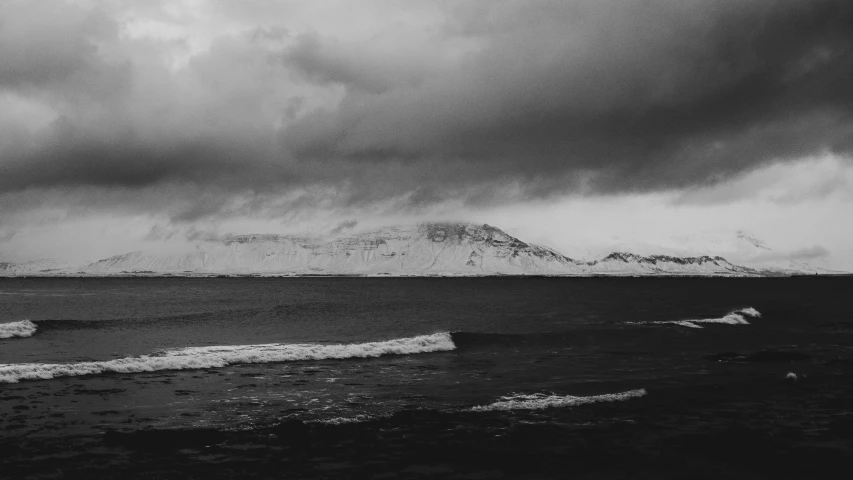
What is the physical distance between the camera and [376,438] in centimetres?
2406

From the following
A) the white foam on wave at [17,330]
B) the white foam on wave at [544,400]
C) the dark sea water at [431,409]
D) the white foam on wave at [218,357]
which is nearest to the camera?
the dark sea water at [431,409]

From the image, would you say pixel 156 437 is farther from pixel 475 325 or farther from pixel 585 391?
pixel 475 325

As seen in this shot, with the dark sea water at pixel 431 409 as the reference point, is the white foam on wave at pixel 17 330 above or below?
below

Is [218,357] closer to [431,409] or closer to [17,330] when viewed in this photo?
[431,409]

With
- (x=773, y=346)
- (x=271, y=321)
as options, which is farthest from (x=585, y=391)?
(x=271, y=321)

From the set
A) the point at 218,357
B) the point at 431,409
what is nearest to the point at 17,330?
the point at 218,357

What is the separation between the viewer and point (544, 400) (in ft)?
102

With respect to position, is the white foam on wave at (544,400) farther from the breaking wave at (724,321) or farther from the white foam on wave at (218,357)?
the breaking wave at (724,321)

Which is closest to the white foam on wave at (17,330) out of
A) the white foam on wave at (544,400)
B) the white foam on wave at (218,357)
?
the white foam on wave at (218,357)

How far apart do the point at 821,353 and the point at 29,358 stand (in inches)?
2599

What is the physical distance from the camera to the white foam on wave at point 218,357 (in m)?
37.8

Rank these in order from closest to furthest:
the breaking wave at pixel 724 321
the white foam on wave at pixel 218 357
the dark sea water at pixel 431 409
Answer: the dark sea water at pixel 431 409 → the white foam on wave at pixel 218 357 → the breaking wave at pixel 724 321

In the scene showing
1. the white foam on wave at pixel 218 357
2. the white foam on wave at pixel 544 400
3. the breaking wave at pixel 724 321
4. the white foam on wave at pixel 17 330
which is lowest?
the white foam on wave at pixel 17 330

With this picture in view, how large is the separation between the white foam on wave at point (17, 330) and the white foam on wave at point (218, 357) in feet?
75.8
